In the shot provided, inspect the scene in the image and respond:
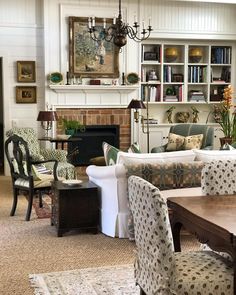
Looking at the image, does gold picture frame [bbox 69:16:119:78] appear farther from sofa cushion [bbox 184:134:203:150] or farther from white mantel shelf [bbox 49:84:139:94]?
sofa cushion [bbox 184:134:203:150]

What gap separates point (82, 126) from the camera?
7.86 meters

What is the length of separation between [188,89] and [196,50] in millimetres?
A: 751

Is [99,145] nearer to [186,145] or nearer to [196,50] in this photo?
[186,145]

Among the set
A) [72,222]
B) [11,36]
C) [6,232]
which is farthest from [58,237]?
[11,36]

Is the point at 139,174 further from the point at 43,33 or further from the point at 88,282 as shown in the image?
the point at 43,33

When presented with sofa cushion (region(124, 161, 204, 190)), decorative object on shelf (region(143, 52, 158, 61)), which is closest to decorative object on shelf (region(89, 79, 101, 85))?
decorative object on shelf (region(143, 52, 158, 61))

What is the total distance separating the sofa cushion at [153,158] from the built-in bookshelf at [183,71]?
13.8 feet

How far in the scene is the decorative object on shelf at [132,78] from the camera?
8305 mm

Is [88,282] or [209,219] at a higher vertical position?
[209,219]

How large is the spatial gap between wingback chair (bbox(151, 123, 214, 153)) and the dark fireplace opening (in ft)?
3.69

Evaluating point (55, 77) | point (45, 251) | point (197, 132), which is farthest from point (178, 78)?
point (45, 251)

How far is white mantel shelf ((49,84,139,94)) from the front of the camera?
7.93 m

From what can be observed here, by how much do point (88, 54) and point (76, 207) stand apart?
13.6ft

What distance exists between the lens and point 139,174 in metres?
4.31
